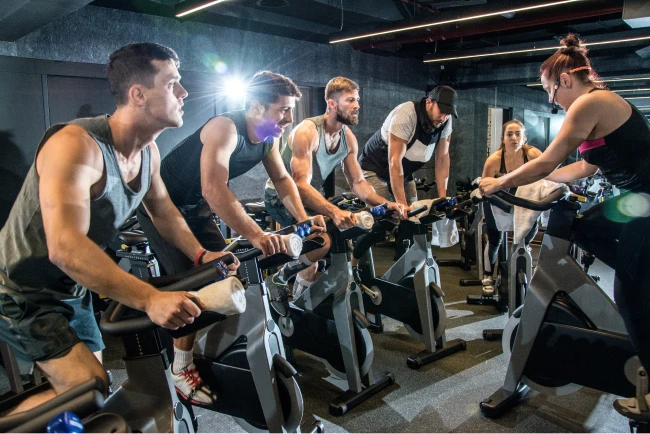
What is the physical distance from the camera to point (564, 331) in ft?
7.66

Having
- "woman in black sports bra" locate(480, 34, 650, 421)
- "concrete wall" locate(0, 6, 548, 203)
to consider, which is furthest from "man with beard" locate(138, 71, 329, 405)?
"concrete wall" locate(0, 6, 548, 203)

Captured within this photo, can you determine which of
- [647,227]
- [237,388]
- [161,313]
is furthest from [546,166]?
[161,313]

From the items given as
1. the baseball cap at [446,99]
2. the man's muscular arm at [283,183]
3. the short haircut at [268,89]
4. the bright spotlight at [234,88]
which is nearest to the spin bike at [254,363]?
the man's muscular arm at [283,183]

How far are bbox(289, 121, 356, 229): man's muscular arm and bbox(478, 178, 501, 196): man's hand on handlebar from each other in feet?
2.67

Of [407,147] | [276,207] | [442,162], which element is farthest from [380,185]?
[276,207]

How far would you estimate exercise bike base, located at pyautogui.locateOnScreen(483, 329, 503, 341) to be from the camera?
3543 mm

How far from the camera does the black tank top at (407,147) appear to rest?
3928mm

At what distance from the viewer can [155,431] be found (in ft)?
4.46

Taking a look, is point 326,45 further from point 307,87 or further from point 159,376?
point 159,376

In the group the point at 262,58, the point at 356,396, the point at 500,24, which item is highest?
the point at 500,24

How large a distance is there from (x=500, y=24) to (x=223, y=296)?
20.7 feet

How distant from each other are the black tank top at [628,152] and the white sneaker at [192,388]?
206 centimetres

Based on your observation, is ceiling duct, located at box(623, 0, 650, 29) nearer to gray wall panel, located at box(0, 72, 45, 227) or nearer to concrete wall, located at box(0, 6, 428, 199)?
concrete wall, located at box(0, 6, 428, 199)

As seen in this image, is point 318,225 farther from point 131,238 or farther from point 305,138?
point 131,238
